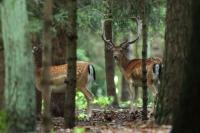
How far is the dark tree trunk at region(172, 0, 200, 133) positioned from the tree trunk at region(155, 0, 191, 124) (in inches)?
105

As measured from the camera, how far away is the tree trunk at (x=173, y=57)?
34.4 feet

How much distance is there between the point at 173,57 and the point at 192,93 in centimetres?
298

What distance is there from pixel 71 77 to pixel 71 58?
357 mm

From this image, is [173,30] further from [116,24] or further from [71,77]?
[116,24]

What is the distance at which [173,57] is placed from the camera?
10602 mm

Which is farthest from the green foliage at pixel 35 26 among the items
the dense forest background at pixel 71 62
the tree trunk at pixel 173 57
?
the tree trunk at pixel 173 57

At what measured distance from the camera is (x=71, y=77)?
10.4 metres

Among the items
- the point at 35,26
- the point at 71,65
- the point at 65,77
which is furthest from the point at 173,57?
the point at 65,77

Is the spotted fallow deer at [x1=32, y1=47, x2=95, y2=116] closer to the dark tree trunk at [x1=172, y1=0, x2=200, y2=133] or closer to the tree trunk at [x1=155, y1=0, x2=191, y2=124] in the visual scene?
the tree trunk at [x1=155, y1=0, x2=191, y2=124]

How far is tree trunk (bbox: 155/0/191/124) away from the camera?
34.4ft

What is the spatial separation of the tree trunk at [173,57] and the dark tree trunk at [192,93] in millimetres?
2668

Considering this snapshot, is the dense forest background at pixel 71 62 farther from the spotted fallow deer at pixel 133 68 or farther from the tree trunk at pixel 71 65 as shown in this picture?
the spotted fallow deer at pixel 133 68

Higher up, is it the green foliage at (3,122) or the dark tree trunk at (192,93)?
the dark tree trunk at (192,93)

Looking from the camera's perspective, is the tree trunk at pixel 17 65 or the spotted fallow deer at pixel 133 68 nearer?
the tree trunk at pixel 17 65
